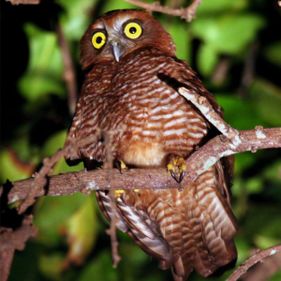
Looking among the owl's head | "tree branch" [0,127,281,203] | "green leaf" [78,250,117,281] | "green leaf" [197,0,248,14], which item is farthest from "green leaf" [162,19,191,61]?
"tree branch" [0,127,281,203]

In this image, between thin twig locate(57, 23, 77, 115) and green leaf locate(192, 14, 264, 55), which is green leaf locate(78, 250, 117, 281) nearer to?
thin twig locate(57, 23, 77, 115)

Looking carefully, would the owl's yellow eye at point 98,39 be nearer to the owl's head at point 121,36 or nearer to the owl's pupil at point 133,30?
the owl's head at point 121,36

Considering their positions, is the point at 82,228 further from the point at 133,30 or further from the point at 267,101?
the point at 133,30

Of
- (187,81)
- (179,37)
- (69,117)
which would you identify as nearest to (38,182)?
(187,81)

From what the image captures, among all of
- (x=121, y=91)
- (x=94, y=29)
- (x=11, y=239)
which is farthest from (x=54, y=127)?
(x=11, y=239)

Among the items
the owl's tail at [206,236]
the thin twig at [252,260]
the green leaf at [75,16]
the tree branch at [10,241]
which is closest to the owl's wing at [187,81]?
the owl's tail at [206,236]

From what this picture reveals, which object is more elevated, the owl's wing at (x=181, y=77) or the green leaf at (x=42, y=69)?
the owl's wing at (x=181, y=77)

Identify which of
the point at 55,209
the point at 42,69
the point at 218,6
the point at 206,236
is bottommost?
the point at 55,209
